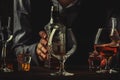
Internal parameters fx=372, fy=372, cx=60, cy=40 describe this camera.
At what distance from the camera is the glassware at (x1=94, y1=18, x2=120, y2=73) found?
1584 millimetres

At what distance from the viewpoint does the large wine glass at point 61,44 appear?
145cm

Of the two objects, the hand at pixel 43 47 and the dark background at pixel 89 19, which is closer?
the hand at pixel 43 47

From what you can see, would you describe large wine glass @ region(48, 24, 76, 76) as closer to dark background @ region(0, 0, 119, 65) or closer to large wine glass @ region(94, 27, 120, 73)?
large wine glass @ region(94, 27, 120, 73)

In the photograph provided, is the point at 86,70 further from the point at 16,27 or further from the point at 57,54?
the point at 16,27

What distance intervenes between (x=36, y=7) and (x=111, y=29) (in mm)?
1202

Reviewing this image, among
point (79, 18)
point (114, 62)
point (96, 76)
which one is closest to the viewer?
point (96, 76)

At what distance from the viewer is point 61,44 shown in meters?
1.47

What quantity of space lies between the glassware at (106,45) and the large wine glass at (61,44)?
0.16 m

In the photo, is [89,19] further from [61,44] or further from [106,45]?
[61,44]

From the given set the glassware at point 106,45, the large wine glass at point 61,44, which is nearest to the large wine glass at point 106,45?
the glassware at point 106,45

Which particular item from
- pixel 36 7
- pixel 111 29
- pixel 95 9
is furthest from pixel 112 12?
pixel 111 29

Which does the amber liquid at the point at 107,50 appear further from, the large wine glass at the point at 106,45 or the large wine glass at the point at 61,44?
A: the large wine glass at the point at 61,44

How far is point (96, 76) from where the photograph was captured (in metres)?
1.39

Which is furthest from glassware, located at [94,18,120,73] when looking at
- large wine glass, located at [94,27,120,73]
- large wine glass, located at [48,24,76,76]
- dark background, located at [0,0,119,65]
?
dark background, located at [0,0,119,65]
